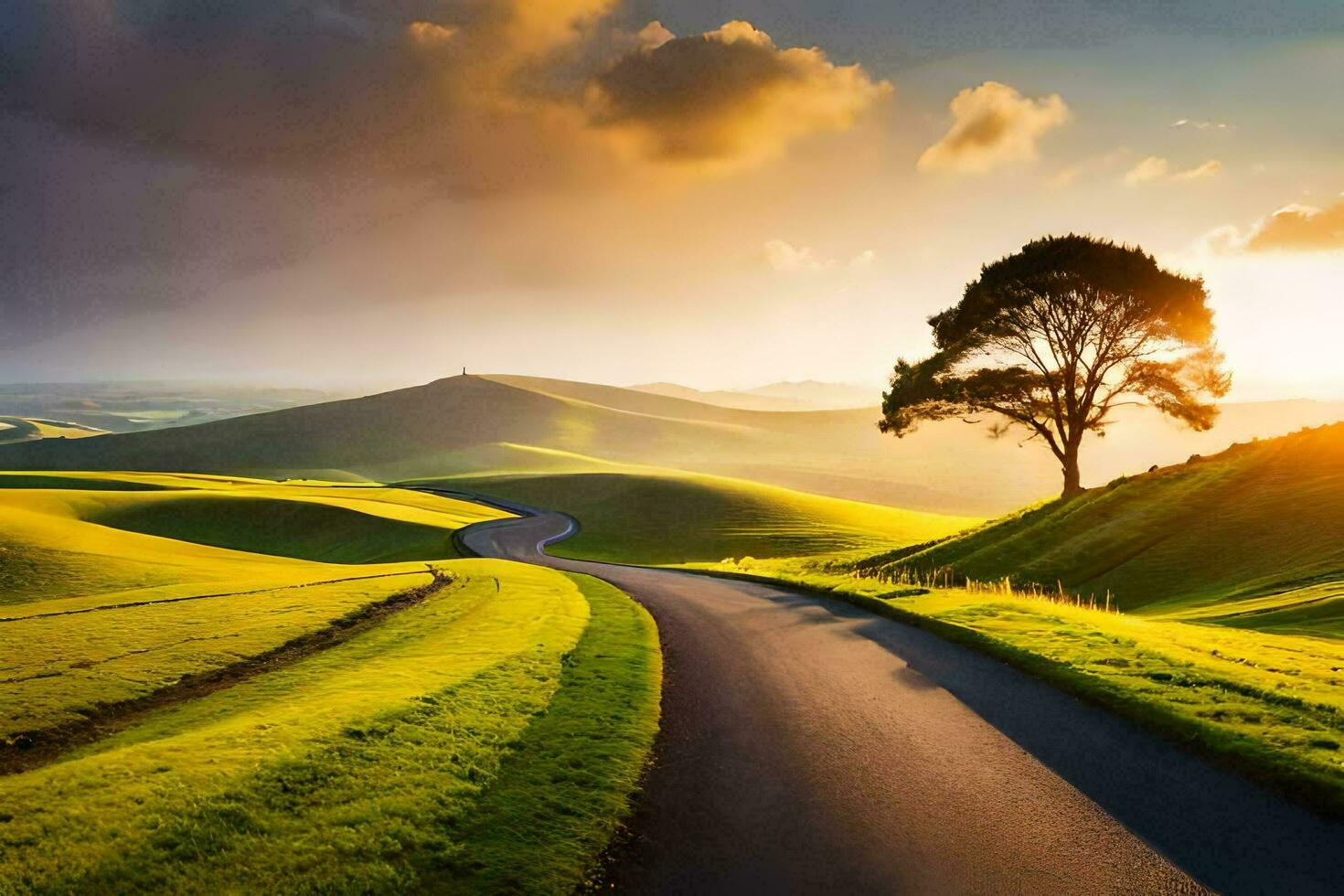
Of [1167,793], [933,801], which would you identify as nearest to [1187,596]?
[1167,793]

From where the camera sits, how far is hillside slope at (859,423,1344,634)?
19438 mm

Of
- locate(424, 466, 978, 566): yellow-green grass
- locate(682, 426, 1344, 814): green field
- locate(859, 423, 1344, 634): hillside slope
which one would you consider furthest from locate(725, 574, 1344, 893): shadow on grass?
locate(424, 466, 978, 566): yellow-green grass

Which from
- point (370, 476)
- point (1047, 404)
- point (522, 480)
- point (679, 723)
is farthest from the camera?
point (370, 476)

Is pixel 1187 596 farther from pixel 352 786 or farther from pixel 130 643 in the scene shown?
pixel 130 643

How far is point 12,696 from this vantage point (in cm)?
1066

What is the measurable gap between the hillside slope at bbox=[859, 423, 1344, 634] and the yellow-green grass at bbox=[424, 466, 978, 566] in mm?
18885

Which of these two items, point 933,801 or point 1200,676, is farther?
point 1200,676

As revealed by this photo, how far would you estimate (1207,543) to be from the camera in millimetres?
25688

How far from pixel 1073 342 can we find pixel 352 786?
41976 millimetres

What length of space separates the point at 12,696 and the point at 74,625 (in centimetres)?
648

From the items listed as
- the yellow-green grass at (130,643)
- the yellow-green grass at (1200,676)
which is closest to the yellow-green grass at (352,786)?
the yellow-green grass at (130,643)

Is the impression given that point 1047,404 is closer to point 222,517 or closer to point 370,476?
point 222,517

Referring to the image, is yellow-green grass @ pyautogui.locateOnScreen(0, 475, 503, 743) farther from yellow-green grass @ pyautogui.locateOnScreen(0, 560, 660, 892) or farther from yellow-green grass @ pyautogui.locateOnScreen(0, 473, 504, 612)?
yellow-green grass @ pyautogui.locateOnScreen(0, 560, 660, 892)

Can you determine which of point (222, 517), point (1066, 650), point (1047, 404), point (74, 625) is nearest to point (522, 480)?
point (222, 517)
